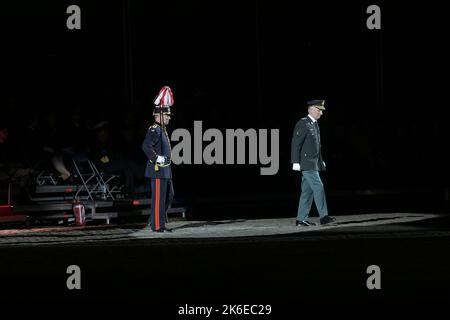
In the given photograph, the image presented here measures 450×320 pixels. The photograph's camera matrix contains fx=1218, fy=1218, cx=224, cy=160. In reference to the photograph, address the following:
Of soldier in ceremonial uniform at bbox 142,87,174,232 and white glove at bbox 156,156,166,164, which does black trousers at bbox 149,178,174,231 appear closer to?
soldier in ceremonial uniform at bbox 142,87,174,232

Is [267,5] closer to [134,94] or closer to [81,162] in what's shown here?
[134,94]

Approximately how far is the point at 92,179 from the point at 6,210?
2.34 meters

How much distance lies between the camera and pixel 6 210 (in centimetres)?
1948

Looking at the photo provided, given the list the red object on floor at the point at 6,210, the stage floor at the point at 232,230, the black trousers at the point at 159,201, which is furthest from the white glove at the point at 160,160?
the red object on floor at the point at 6,210

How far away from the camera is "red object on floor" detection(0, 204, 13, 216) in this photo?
765 inches

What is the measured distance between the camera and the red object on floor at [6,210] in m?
19.4

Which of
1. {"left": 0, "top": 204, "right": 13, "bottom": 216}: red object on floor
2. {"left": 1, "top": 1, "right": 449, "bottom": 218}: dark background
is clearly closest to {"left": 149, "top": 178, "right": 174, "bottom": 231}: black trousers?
{"left": 0, "top": 204, "right": 13, "bottom": 216}: red object on floor

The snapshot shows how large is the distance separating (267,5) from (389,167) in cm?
638

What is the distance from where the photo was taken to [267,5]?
32250 millimetres

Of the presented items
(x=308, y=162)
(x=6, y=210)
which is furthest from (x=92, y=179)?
(x=308, y=162)

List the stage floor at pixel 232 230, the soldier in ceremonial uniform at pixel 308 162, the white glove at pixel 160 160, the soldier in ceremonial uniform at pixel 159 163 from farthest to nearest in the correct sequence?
1. the soldier in ceremonial uniform at pixel 308 162
2. the soldier in ceremonial uniform at pixel 159 163
3. the white glove at pixel 160 160
4. the stage floor at pixel 232 230

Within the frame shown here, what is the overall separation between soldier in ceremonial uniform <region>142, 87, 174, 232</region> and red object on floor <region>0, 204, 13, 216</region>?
2.97 meters

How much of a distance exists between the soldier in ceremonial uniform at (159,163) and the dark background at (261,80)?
3908mm

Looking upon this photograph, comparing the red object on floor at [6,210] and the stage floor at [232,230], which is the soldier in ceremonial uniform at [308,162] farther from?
the red object on floor at [6,210]
